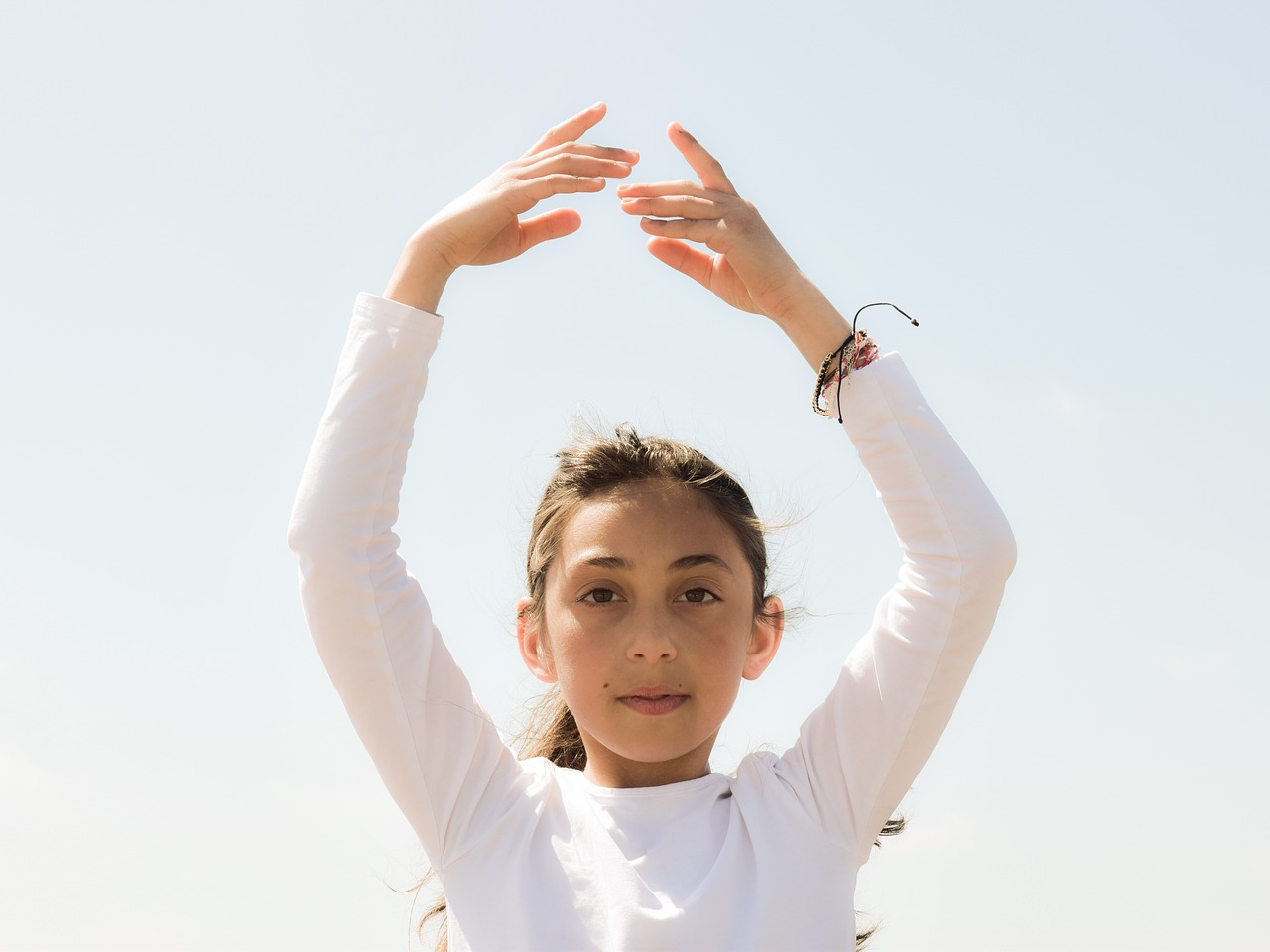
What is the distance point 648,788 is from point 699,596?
481 mm

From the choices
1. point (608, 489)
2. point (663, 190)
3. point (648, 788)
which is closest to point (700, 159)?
point (663, 190)

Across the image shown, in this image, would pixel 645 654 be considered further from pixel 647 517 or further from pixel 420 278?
pixel 420 278

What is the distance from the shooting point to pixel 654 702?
10.5ft

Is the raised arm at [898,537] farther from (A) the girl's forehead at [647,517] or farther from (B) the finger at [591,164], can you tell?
(A) the girl's forehead at [647,517]

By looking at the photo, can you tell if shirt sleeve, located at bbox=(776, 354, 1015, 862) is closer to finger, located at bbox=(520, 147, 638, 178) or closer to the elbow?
the elbow

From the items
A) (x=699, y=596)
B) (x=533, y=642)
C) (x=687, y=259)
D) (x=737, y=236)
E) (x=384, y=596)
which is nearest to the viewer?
(x=384, y=596)

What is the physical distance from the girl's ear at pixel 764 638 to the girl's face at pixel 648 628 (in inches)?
4.0

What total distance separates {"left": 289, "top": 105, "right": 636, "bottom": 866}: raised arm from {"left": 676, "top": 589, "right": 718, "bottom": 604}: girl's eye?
1.91ft

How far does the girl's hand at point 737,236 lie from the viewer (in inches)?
124

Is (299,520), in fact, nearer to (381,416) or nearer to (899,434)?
(381,416)

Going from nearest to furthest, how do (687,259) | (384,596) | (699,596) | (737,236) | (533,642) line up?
1. (384,596)
2. (737,236)
3. (699,596)
4. (687,259)
5. (533,642)

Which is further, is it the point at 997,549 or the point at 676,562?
the point at 676,562

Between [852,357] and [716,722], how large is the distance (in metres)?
0.94

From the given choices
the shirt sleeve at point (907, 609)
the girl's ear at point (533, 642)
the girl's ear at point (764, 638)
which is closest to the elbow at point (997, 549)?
the shirt sleeve at point (907, 609)
